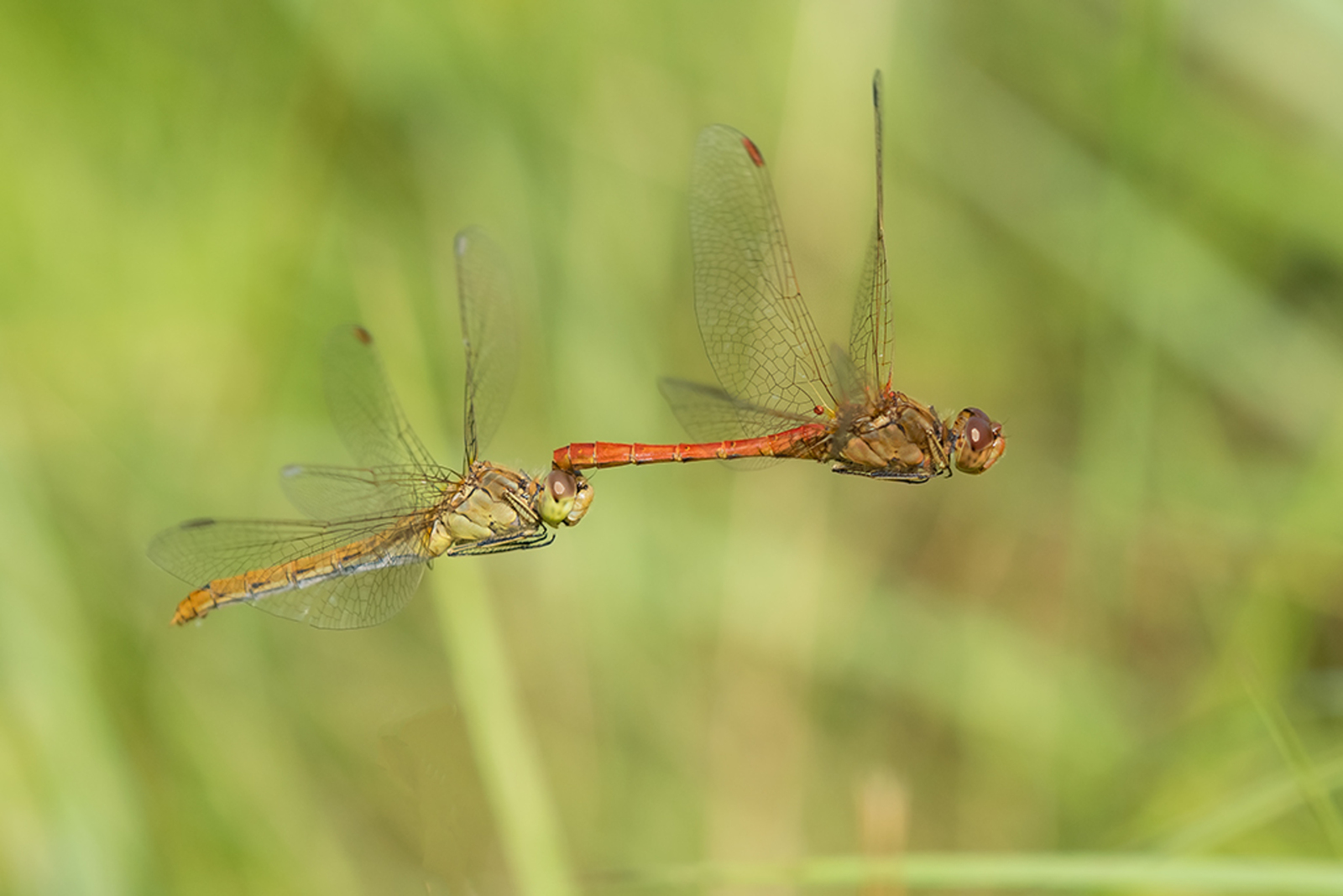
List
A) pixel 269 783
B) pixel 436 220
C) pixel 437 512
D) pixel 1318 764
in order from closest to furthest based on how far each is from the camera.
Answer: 1. pixel 1318 764
2. pixel 437 512
3. pixel 269 783
4. pixel 436 220

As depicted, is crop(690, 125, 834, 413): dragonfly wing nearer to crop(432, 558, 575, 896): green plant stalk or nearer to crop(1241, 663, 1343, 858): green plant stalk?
crop(432, 558, 575, 896): green plant stalk

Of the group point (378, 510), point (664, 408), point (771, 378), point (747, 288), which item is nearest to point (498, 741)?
point (378, 510)

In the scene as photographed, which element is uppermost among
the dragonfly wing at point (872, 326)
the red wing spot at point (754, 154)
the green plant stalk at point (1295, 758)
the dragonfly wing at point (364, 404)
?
the red wing spot at point (754, 154)

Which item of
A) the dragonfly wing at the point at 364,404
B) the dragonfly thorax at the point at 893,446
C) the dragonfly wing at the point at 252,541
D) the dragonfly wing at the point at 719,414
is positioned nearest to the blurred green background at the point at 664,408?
the dragonfly wing at the point at 364,404

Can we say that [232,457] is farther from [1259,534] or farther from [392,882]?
[1259,534]

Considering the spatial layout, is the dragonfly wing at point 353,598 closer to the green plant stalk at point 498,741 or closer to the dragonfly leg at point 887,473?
Result: the green plant stalk at point 498,741

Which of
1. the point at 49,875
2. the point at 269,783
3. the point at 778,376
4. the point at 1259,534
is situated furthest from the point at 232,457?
the point at 1259,534
